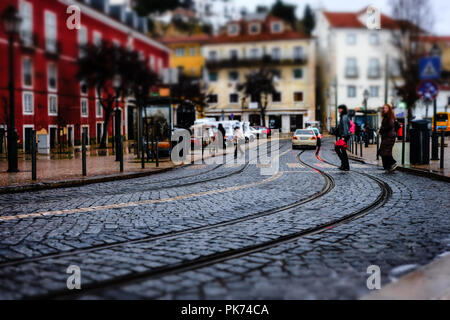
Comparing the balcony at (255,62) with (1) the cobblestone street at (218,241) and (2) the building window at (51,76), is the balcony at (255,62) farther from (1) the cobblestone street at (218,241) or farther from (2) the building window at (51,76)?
(2) the building window at (51,76)

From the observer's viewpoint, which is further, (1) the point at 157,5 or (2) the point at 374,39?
(2) the point at 374,39

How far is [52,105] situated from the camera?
8.75 meters

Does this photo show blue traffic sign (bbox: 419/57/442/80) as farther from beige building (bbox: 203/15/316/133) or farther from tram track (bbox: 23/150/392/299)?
tram track (bbox: 23/150/392/299)

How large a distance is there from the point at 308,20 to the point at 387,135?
524 cm

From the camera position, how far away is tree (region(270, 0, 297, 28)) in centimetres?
925

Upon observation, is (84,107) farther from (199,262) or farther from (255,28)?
(199,262)

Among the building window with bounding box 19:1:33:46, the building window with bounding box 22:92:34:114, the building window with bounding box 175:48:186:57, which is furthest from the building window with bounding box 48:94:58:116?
the building window with bounding box 175:48:186:57

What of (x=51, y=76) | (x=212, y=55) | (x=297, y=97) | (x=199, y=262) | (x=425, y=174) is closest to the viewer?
(x=199, y=262)

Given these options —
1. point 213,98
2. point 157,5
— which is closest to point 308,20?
point 213,98

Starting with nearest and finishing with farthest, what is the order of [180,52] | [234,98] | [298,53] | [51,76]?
[51,76] < [180,52] < [298,53] < [234,98]

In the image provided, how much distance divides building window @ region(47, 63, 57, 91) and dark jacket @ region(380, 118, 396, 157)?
28.1ft

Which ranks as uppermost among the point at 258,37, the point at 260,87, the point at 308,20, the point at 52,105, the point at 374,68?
the point at 308,20

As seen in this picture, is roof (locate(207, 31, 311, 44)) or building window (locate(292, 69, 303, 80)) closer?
roof (locate(207, 31, 311, 44))
